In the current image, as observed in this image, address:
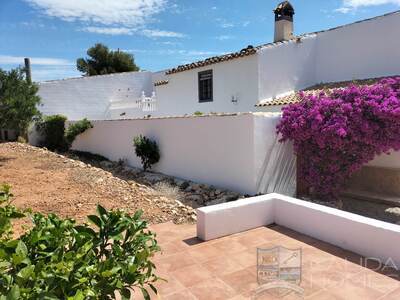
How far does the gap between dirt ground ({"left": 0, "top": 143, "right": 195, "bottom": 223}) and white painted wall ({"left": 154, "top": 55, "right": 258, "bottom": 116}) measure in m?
7.36

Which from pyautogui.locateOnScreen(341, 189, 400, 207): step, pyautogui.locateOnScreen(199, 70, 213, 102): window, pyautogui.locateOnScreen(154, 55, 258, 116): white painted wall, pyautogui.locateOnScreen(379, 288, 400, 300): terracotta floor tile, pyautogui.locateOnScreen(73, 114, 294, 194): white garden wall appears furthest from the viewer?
pyautogui.locateOnScreen(199, 70, 213, 102): window

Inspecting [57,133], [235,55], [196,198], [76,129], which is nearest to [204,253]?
[196,198]

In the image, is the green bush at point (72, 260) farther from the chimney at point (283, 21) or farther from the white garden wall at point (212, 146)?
the chimney at point (283, 21)

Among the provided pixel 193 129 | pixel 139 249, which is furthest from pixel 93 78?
pixel 139 249

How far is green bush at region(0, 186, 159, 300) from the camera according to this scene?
6.27 feet

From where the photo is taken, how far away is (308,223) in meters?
5.98

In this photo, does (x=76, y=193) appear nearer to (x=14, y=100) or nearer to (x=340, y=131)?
(x=340, y=131)

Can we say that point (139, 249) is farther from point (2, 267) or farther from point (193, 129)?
point (193, 129)

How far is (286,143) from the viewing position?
9.75 m

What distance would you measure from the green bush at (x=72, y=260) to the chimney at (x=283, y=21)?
16.1 m

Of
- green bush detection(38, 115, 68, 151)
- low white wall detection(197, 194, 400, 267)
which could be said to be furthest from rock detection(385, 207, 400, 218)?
green bush detection(38, 115, 68, 151)

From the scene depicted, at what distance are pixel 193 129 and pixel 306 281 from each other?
7.42 meters

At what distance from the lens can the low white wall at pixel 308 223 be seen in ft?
Answer: 16.0

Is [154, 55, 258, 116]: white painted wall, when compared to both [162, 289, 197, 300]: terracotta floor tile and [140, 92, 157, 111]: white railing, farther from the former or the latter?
[162, 289, 197, 300]: terracotta floor tile
